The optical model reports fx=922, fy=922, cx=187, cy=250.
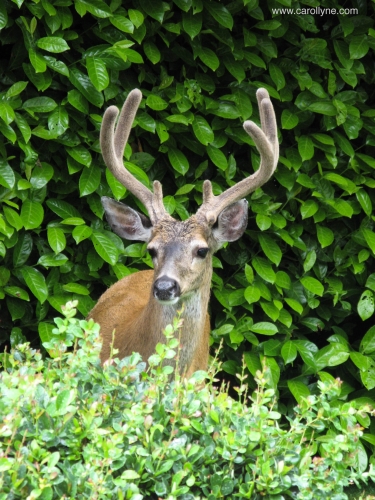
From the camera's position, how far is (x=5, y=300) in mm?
5551

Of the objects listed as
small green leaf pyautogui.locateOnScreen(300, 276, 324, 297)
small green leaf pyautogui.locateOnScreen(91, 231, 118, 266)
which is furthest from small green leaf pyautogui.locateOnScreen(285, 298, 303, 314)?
small green leaf pyautogui.locateOnScreen(91, 231, 118, 266)

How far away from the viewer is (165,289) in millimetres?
4262

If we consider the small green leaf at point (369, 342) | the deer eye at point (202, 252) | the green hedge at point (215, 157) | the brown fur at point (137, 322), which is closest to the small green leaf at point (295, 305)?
the green hedge at point (215, 157)

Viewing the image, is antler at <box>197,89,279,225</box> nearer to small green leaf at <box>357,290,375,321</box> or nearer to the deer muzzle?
the deer muzzle

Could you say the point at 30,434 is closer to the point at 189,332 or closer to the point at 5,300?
the point at 189,332

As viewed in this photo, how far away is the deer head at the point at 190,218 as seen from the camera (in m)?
4.54

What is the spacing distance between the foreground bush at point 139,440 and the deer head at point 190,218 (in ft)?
4.87

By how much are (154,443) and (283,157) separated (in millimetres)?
3411

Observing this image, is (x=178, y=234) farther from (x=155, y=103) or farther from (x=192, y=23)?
(x=192, y=23)

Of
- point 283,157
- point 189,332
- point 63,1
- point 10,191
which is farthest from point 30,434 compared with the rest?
point 283,157

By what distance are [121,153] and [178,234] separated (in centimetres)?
63

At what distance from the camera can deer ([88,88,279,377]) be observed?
14.8 feet

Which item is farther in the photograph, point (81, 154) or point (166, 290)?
point (81, 154)

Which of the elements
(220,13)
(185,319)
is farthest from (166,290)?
(220,13)
